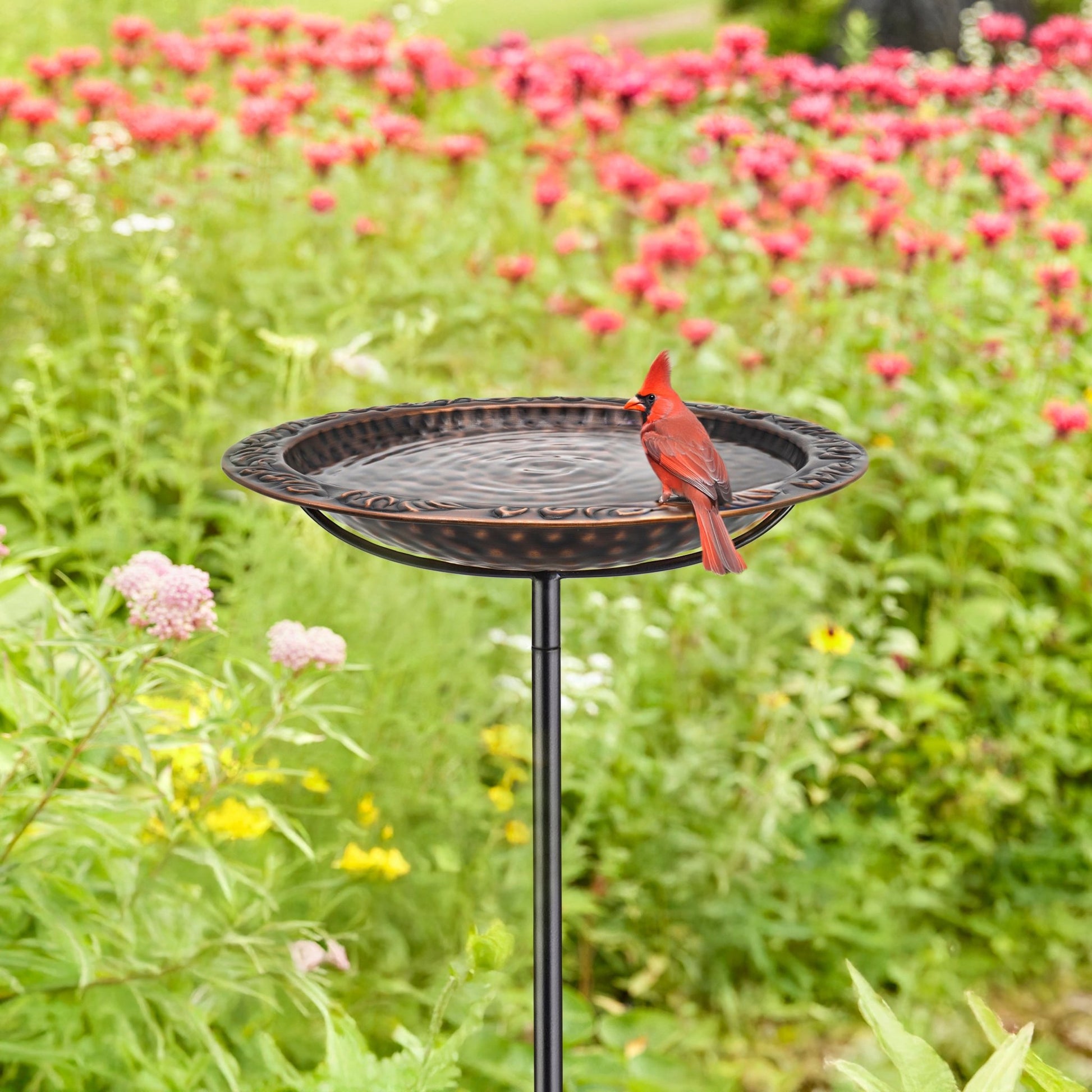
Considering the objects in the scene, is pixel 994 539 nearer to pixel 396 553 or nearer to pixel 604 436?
pixel 604 436

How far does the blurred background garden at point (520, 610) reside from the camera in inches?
75.5

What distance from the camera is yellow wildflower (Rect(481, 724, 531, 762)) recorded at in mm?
2750

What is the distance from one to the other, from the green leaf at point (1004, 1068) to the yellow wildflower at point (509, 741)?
1.40 meters

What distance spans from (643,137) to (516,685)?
3608 millimetres

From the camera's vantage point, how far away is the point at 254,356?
3834 mm

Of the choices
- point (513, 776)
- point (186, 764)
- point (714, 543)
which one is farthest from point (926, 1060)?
point (513, 776)

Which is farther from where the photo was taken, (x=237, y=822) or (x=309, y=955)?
(x=237, y=822)

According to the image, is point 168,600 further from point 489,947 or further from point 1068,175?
point 1068,175

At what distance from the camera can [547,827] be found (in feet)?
5.84

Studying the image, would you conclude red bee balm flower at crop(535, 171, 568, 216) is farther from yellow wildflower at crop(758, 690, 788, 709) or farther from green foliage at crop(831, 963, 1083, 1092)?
green foliage at crop(831, 963, 1083, 1092)

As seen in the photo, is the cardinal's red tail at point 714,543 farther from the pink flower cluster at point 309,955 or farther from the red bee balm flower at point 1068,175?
the red bee balm flower at point 1068,175

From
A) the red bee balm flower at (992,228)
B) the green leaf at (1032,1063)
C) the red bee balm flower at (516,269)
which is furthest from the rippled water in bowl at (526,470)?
the red bee balm flower at (992,228)

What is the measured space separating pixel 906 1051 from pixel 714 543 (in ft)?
2.01

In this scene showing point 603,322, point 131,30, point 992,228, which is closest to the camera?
point 603,322
